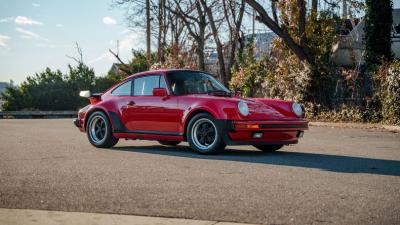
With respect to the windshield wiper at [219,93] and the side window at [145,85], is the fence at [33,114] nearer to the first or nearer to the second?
the side window at [145,85]

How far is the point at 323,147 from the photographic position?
11641 millimetres

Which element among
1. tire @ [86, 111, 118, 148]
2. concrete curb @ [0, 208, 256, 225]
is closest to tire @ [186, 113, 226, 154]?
tire @ [86, 111, 118, 148]

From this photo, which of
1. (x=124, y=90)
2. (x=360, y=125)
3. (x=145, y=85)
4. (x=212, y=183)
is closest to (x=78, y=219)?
(x=212, y=183)

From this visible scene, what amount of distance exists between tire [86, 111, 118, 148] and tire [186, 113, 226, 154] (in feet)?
6.46

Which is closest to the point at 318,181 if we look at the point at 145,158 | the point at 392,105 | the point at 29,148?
the point at 145,158

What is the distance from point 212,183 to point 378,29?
56.2ft

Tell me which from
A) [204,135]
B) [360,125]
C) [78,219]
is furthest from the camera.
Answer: [360,125]

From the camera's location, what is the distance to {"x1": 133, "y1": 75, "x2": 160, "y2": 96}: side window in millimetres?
10523

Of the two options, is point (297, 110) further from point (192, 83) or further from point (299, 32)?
point (299, 32)

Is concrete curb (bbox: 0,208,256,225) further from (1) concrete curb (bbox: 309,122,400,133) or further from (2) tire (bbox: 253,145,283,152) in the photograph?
(1) concrete curb (bbox: 309,122,400,133)

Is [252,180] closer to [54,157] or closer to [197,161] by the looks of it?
[197,161]

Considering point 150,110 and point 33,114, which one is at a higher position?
point 150,110

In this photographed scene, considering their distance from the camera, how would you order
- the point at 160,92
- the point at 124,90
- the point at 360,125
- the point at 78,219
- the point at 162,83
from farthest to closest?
→ the point at 360,125 < the point at 124,90 < the point at 162,83 < the point at 160,92 < the point at 78,219

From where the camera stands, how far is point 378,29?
72.2 ft
